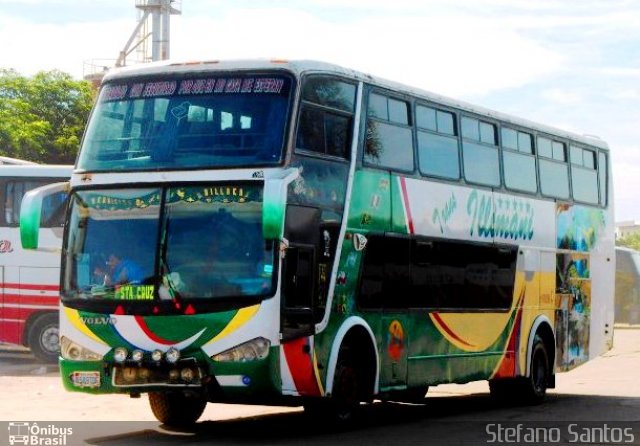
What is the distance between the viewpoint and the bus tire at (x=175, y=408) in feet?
50.6

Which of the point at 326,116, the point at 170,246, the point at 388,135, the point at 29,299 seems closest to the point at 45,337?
the point at 29,299

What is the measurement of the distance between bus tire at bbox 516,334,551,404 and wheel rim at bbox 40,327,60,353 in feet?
33.0

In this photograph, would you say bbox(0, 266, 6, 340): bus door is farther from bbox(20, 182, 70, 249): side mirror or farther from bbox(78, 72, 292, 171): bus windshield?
bbox(20, 182, 70, 249): side mirror

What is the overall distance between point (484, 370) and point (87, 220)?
6.81m

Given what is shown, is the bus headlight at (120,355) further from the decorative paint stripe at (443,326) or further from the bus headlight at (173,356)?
the decorative paint stripe at (443,326)

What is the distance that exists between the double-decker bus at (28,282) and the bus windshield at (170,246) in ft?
40.9

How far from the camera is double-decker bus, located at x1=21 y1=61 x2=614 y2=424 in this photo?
1359 centimetres

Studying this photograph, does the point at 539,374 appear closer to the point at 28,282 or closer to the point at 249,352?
the point at 249,352

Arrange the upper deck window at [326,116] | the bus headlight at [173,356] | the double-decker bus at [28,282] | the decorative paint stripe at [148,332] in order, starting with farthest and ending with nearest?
the double-decker bus at [28,282], the upper deck window at [326,116], the decorative paint stripe at [148,332], the bus headlight at [173,356]

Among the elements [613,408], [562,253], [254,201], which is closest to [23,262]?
[562,253]

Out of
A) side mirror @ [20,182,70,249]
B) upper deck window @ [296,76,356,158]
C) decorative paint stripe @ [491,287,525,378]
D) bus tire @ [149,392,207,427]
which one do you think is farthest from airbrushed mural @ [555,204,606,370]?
side mirror @ [20,182,70,249]

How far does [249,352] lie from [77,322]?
190 cm

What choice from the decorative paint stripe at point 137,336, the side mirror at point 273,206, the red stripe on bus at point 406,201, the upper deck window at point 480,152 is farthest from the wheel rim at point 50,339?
the side mirror at point 273,206

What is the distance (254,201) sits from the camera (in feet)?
44.8
